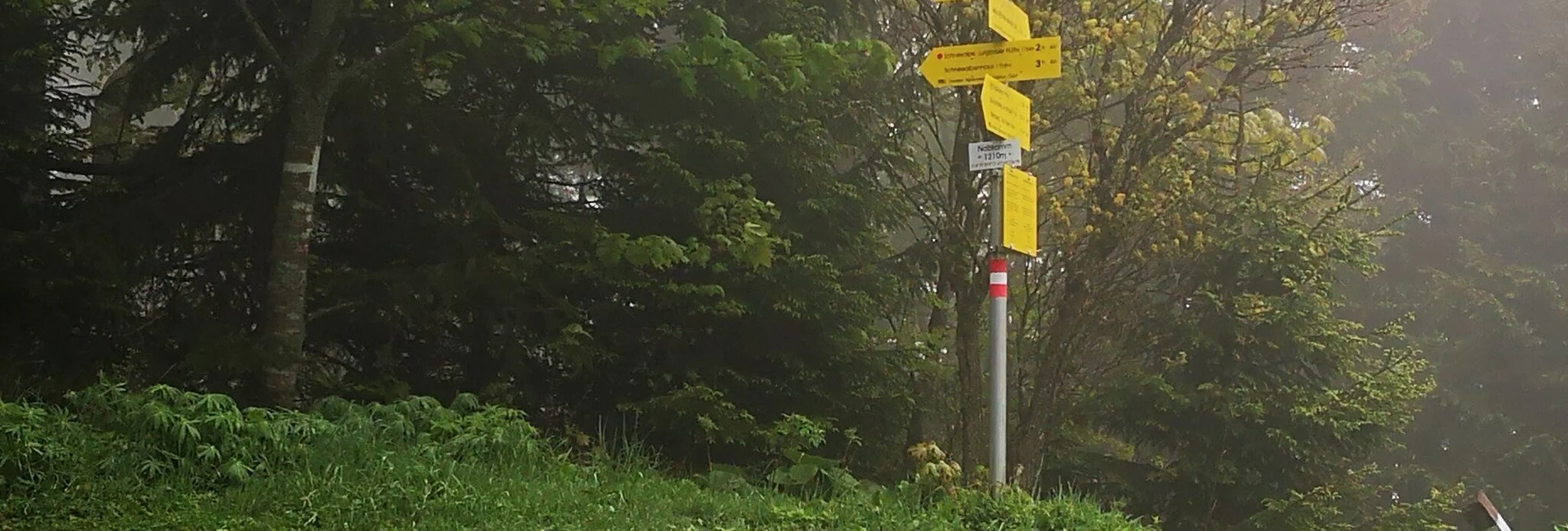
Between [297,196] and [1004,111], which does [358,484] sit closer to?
[297,196]

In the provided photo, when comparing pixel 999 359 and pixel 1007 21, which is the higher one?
pixel 1007 21

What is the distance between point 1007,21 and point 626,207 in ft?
11.2

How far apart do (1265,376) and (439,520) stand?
339 inches

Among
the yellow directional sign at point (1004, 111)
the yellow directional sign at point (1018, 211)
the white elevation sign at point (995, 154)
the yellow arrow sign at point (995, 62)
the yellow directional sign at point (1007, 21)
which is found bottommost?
the yellow directional sign at point (1018, 211)

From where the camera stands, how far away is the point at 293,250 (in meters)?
6.96

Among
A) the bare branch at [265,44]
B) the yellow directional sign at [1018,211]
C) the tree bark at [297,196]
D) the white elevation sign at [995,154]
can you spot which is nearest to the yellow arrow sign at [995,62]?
the white elevation sign at [995,154]

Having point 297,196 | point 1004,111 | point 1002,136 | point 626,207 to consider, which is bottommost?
point 297,196

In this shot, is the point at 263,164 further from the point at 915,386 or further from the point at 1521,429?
the point at 1521,429

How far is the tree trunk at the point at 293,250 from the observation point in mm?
6848

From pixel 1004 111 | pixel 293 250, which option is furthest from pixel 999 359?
pixel 293 250

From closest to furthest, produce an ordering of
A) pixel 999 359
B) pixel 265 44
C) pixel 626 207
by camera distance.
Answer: pixel 999 359
pixel 265 44
pixel 626 207

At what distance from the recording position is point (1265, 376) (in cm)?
1125

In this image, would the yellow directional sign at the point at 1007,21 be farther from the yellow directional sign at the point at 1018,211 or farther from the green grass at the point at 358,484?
the green grass at the point at 358,484

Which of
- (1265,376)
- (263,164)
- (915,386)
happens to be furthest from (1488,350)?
(263,164)
